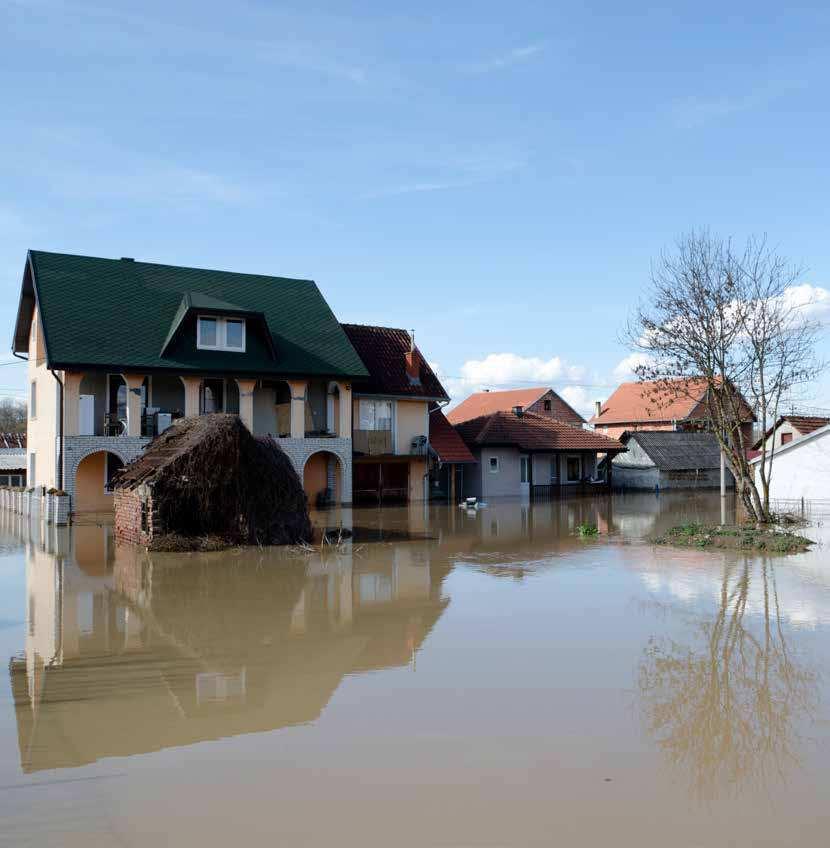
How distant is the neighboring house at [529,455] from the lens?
3775 cm

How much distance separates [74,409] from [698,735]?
2310 cm

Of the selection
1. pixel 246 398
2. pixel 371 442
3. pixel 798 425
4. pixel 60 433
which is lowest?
pixel 371 442

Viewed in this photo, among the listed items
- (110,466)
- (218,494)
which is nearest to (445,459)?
(110,466)

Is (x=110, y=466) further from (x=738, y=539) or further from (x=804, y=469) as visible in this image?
(x=804, y=469)

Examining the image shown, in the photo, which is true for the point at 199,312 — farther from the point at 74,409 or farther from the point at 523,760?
the point at 523,760

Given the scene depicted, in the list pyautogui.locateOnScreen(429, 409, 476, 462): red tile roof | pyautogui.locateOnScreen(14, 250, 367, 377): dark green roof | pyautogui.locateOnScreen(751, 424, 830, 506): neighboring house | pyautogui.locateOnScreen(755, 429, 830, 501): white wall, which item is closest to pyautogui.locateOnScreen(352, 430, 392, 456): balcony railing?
pyautogui.locateOnScreen(429, 409, 476, 462): red tile roof

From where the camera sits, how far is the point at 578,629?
1049 cm

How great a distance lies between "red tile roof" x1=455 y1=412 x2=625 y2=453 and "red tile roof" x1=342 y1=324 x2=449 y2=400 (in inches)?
179

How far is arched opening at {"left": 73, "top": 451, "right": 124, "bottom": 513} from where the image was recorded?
26969 millimetres

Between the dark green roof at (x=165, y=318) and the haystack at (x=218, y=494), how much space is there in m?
8.80

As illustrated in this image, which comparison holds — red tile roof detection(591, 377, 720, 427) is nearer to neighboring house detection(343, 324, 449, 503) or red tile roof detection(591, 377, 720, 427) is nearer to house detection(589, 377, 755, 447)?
house detection(589, 377, 755, 447)

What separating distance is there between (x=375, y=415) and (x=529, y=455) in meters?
9.74

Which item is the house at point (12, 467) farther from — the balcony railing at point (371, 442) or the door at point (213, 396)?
the balcony railing at point (371, 442)

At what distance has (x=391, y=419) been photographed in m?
33.3
